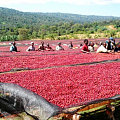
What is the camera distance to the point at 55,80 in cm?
584

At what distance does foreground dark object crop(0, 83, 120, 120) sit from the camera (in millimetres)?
3480

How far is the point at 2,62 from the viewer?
8367 mm

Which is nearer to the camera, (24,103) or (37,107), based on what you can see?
(37,107)

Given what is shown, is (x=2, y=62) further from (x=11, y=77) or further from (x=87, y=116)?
(x=87, y=116)

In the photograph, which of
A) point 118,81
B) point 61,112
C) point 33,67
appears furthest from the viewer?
point 33,67

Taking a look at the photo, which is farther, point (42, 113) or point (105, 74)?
point (105, 74)

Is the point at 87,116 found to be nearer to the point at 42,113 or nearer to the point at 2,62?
the point at 42,113

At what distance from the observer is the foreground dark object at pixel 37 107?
11.4 feet

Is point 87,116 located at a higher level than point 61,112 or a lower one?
lower

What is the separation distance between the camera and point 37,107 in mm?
3660

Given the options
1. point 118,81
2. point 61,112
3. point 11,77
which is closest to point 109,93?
point 118,81

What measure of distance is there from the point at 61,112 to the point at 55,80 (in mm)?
2518

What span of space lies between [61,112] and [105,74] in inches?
142

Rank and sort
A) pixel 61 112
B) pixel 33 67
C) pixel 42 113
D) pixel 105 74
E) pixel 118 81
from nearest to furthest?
1. pixel 61 112
2. pixel 42 113
3. pixel 118 81
4. pixel 105 74
5. pixel 33 67
